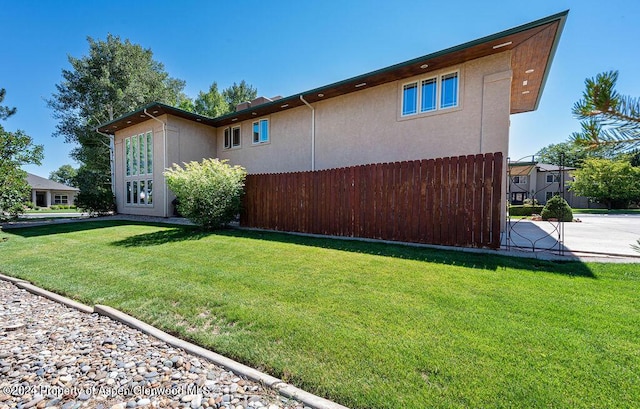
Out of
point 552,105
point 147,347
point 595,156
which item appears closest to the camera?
point 595,156

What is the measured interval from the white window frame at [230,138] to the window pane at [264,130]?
5.54 ft

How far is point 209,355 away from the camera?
2.48m

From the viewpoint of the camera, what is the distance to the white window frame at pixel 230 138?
15.1 m

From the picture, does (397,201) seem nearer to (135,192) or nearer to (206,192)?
(206,192)

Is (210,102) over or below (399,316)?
over

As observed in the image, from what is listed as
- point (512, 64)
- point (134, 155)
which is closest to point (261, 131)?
point (134, 155)

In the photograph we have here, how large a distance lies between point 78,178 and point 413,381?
104 ft

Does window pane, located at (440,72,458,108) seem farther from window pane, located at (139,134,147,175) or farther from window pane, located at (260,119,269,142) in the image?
window pane, located at (139,134,147,175)

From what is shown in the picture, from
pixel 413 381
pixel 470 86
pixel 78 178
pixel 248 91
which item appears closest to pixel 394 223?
pixel 470 86

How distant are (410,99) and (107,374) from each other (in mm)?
10338

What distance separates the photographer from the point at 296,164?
12.7 m

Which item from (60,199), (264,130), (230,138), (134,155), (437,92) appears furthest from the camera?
(60,199)

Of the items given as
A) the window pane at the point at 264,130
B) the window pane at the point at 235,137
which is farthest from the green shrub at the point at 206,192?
the window pane at the point at 235,137

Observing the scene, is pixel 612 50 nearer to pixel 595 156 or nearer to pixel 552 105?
pixel 595 156
